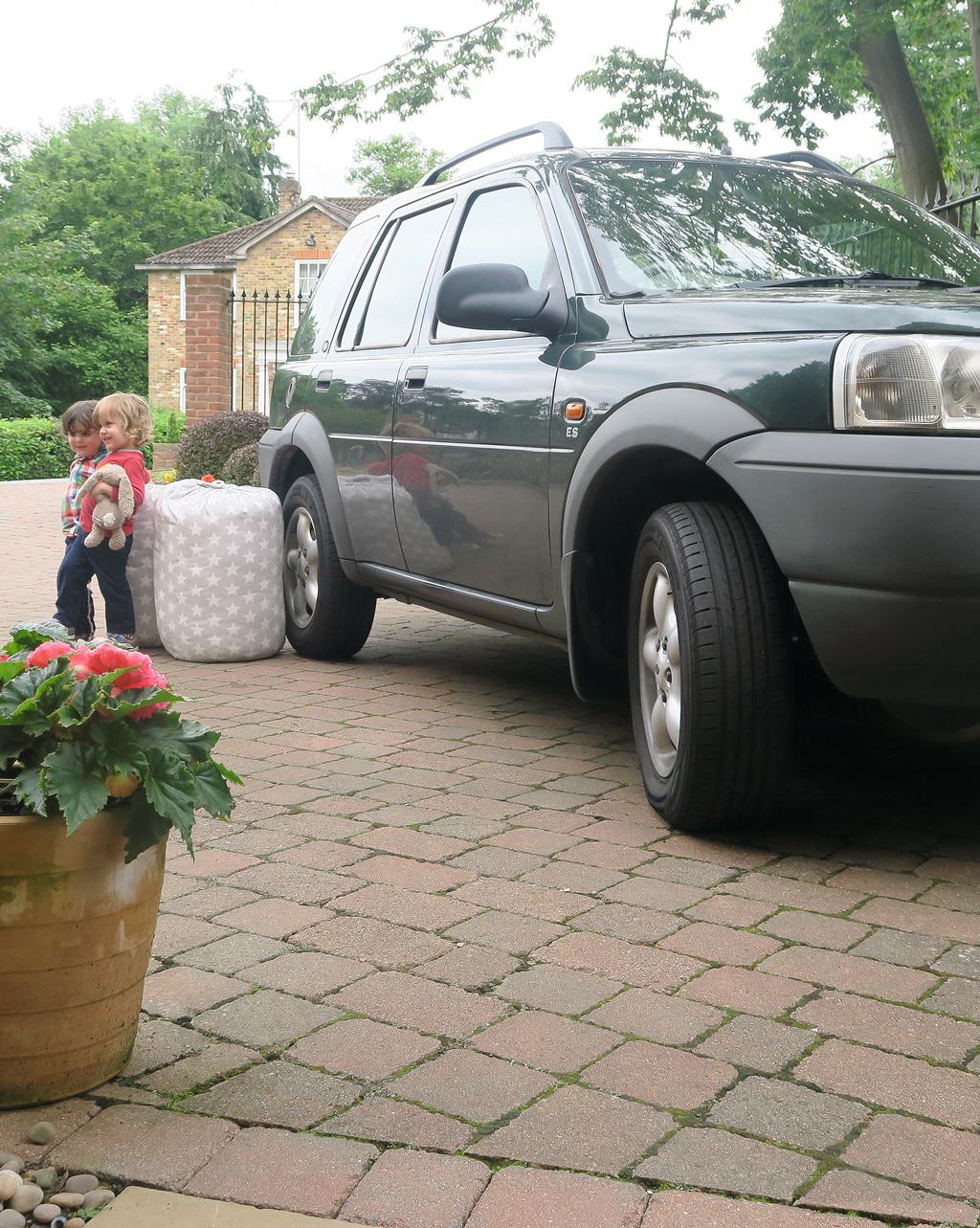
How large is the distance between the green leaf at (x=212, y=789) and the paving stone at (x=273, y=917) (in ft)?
2.66

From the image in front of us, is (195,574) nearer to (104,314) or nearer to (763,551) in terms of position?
(763,551)

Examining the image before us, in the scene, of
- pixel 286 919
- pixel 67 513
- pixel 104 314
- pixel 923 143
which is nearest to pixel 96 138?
pixel 104 314

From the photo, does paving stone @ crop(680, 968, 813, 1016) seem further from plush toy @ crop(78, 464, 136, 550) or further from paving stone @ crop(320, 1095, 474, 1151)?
plush toy @ crop(78, 464, 136, 550)

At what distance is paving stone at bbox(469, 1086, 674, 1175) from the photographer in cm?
227

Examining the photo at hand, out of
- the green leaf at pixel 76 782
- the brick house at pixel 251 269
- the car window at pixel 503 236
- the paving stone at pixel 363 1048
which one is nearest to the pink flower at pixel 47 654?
the green leaf at pixel 76 782

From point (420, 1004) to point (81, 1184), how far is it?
83cm

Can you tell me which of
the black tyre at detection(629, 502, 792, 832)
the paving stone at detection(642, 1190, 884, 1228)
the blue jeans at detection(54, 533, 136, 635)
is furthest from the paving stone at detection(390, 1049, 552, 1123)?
the blue jeans at detection(54, 533, 136, 635)

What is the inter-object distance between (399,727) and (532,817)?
133 cm

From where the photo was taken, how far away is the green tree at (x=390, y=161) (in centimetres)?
8712

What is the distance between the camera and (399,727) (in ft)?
17.9

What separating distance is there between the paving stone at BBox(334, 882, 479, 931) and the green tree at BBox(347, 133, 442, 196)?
284 feet

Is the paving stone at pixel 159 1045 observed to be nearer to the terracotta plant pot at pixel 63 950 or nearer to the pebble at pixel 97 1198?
the terracotta plant pot at pixel 63 950

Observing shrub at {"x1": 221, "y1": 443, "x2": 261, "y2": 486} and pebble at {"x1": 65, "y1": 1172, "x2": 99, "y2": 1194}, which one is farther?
shrub at {"x1": 221, "y1": 443, "x2": 261, "y2": 486}

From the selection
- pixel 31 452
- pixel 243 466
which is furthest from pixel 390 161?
pixel 243 466
